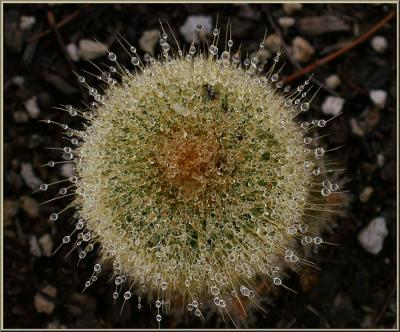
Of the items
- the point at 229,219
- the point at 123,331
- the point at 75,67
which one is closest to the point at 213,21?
the point at 75,67

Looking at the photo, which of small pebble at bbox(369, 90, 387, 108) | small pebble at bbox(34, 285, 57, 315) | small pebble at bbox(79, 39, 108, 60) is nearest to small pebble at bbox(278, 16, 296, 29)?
small pebble at bbox(369, 90, 387, 108)

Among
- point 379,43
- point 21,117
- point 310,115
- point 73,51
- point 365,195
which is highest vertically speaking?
point 73,51

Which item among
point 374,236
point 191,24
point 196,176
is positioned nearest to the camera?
point 196,176

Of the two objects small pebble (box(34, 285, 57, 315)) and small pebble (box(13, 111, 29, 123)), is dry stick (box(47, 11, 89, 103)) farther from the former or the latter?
small pebble (box(34, 285, 57, 315))

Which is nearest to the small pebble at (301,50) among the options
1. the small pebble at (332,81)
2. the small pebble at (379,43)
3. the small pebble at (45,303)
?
the small pebble at (332,81)

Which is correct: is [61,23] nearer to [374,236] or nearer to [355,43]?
[355,43]

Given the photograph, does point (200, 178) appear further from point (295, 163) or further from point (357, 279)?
point (357, 279)

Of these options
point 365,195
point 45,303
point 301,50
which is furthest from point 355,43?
point 45,303
